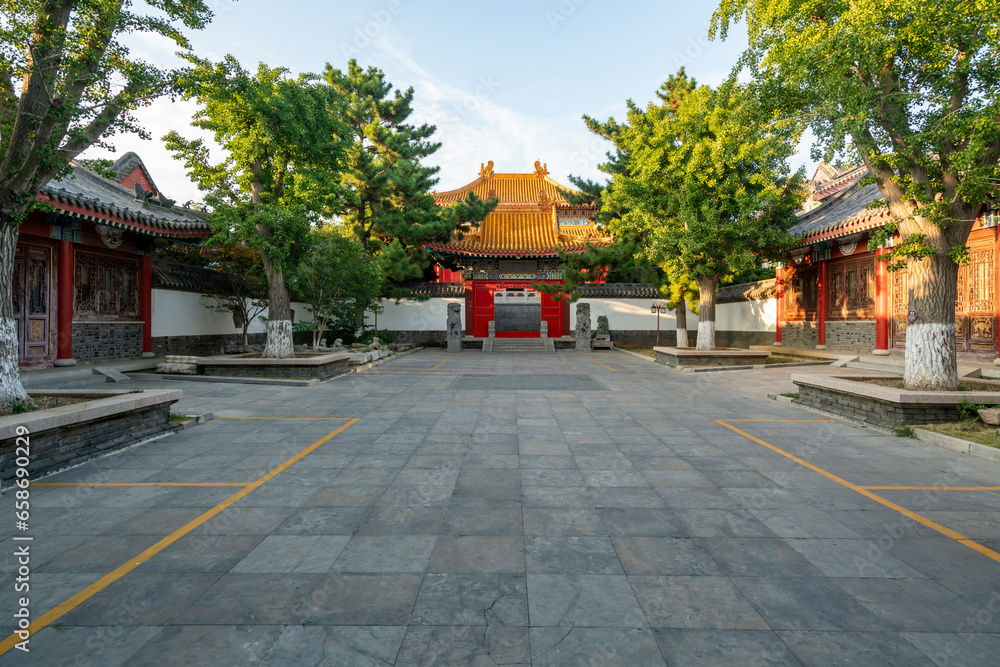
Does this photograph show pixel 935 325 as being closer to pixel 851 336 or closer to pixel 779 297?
pixel 851 336

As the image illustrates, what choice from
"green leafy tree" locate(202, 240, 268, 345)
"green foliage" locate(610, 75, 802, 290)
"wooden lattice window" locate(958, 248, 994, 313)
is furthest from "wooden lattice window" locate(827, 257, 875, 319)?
"green leafy tree" locate(202, 240, 268, 345)

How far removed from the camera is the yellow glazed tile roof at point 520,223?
72.0 ft

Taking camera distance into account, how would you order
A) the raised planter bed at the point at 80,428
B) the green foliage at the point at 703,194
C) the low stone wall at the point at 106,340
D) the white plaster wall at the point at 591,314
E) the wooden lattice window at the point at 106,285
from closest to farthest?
the raised planter bed at the point at 80,428 → the low stone wall at the point at 106,340 → the wooden lattice window at the point at 106,285 → the green foliage at the point at 703,194 → the white plaster wall at the point at 591,314

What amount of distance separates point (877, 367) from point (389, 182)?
53.7ft

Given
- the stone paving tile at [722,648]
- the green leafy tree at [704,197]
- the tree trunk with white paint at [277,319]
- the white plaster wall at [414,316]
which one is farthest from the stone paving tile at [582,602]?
the white plaster wall at [414,316]

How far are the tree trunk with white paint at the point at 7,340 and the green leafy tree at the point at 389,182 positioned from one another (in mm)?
12988

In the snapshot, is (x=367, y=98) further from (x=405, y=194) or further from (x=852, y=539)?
(x=852, y=539)

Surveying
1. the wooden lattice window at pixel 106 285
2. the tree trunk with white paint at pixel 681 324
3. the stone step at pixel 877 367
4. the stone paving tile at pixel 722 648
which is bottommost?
the stone paving tile at pixel 722 648

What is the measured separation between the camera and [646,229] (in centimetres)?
1320

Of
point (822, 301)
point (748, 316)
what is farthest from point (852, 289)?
point (748, 316)

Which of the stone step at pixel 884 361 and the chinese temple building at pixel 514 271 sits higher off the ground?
the chinese temple building at pixel 514 271

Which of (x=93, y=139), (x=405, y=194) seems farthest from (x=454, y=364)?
(x=93, y=139)

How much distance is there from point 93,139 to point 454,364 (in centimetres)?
1070

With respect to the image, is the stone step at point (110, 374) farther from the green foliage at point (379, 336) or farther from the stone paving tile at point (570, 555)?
the stone paving tile at point (570, 555)
